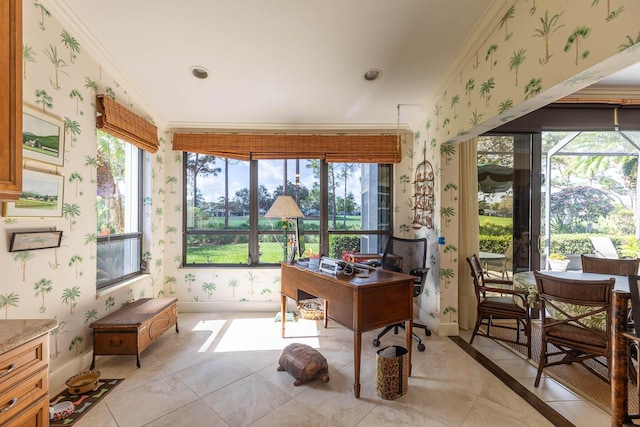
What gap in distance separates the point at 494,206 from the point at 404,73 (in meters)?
2.02

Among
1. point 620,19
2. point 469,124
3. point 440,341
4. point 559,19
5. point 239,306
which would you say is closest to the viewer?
point 620,19

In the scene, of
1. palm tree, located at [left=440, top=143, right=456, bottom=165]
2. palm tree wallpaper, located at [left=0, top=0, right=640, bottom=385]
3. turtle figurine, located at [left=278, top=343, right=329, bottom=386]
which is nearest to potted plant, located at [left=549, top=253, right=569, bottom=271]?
palm tree wallpaper, located at [left=0, top=0, right=640, bottom=385]

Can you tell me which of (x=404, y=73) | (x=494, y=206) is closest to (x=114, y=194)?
(x=404, y=73)

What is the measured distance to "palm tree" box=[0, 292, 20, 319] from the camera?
164 cm

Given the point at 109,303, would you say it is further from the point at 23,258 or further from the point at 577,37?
the point at 577,37

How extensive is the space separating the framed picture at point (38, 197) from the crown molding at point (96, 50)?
113 cm

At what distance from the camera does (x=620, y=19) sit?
1.16 metres

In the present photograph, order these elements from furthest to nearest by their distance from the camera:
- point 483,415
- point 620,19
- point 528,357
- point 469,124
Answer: point 528,357
point 469,124
point 483,415
point 620,19

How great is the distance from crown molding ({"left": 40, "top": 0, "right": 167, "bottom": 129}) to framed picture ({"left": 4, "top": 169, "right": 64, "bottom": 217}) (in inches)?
44.3

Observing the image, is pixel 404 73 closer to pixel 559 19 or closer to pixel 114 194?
pixel 559 19

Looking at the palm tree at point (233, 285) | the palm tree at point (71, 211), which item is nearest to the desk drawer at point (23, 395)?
the palm tree at point (71, 211)

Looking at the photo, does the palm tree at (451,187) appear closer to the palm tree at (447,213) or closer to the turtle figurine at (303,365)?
the palm tree at (447,213)

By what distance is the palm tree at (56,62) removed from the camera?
6.26ft

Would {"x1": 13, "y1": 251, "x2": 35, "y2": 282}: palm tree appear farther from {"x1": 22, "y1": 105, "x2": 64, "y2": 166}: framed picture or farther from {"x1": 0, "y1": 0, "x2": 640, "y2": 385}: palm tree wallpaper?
{"x1": 22, "y1": 105, "x2": 64, "y2": 166}: framed picture
